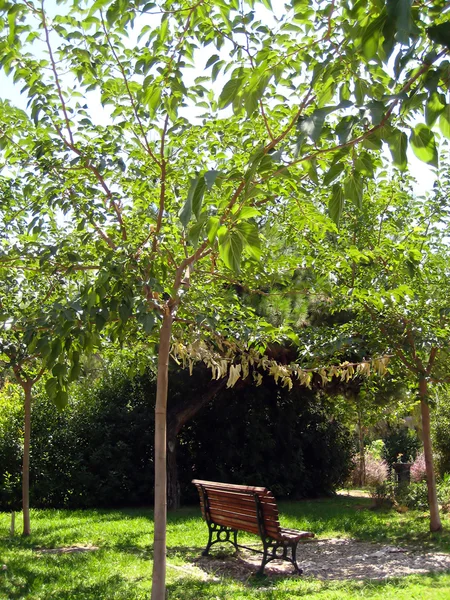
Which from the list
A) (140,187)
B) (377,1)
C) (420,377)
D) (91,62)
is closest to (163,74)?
(91,62)

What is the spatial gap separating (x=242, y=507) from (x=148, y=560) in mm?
1190

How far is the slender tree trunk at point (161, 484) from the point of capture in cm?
405

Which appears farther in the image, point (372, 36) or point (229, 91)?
point (229, 91)

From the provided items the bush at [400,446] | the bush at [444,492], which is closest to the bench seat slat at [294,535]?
the bush at [444,492]

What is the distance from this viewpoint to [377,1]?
1809mm

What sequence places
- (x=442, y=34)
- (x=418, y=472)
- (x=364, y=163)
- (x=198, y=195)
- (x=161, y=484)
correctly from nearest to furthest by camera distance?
(x=442, y=34) → (x=198, y=195) → (x=364, y=163) → (x=161, y=484) → (x=418, y=472)

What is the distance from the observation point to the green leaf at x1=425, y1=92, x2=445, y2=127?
5.10 ft

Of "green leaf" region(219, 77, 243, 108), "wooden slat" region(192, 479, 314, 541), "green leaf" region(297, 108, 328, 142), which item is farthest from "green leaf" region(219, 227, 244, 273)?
"wooden slat" region(192, 479, 314, 541)

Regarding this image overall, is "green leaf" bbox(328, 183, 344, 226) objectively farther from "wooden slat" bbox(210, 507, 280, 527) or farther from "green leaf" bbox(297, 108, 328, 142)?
"wooden slat" bbox(210, 507, 280, 527)

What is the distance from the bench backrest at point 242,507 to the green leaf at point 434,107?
18.3 ft

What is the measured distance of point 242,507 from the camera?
7.15 m

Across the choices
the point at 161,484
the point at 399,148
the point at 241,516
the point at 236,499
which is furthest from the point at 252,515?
the point at 399,148

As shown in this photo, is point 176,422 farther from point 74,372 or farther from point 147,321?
point 74,372

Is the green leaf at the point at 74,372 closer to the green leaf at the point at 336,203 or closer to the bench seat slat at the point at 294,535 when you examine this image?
the green leaf at the point at 336,203
